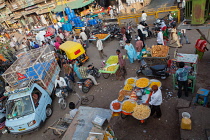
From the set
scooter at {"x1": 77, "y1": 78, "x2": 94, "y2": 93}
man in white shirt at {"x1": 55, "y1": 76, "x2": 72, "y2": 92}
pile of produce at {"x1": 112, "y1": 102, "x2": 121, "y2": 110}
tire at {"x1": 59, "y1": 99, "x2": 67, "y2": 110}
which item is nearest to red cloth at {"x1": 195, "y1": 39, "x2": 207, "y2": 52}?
pile of produce at {"x1": 112, "y1": 102, "x2": 121, "y2": 110}

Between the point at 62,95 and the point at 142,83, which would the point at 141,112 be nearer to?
the point at 142,83


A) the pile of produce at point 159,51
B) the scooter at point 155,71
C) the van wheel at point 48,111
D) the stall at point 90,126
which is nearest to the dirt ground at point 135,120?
the van wheel at point 48,111

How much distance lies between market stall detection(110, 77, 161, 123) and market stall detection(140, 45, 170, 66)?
95.8 inches

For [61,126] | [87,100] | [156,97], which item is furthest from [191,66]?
[61,126]

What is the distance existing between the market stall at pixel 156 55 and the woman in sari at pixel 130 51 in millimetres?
1060

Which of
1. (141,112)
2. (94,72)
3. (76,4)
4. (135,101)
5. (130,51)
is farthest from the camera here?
(76,4)

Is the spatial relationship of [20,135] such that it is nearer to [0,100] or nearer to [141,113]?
[0,100]

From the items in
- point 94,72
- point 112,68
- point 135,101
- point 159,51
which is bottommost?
point 135,101

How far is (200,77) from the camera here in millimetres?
7715

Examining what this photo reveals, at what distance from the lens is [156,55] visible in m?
8.94

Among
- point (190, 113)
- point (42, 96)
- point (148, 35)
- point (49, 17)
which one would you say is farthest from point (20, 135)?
point (49, 17)

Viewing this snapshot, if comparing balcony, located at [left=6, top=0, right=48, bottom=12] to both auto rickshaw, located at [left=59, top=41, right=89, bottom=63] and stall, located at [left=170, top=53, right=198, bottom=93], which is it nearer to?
auto rickshaw, located at [left=59, top=41, right=89, bottom=63]

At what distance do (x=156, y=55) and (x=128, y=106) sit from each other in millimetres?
4424

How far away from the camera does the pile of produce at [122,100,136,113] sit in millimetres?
6031
